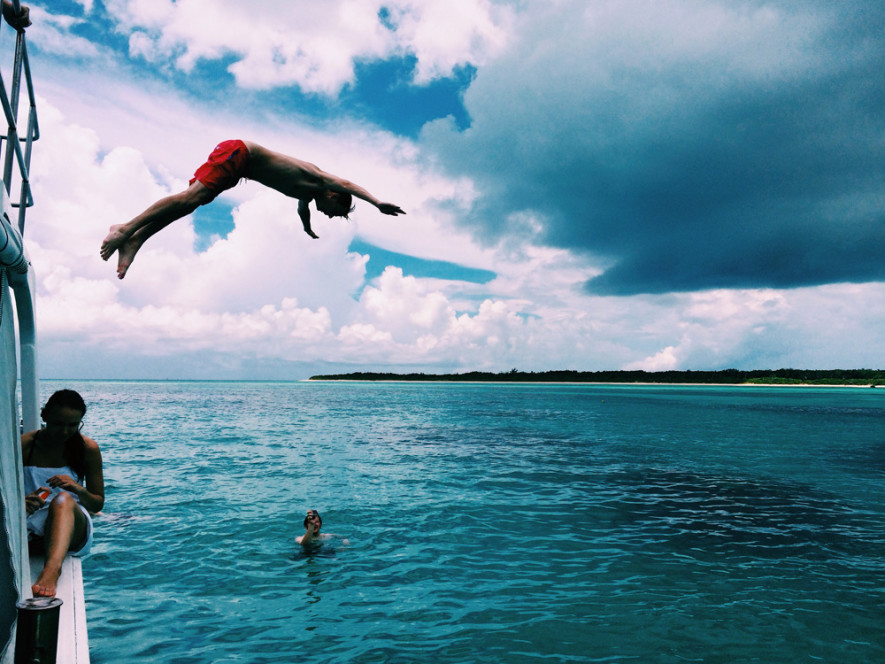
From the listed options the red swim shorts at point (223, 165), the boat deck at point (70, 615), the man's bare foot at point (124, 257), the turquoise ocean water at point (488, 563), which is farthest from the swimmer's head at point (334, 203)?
A: the turquoise ocean water at point (488, 563)

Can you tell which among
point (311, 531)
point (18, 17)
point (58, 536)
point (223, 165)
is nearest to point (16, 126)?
point (18, 17)

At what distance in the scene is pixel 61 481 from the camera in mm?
5859

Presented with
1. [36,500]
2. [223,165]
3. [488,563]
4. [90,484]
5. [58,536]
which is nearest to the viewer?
[223,165]

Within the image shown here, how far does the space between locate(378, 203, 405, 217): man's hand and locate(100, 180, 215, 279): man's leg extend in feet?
4.47

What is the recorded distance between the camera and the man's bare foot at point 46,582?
15.9 feet

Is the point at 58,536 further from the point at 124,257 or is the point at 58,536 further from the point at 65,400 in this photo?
the point at 124,257

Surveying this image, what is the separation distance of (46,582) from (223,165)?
164 inches

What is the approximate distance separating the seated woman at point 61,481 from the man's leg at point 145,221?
6.77ft

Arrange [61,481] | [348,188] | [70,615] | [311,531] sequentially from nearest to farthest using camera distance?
[348,188]
[70,615]
[61,481]
[311,531]

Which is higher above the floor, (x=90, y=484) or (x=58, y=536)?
(x=90, y=484)

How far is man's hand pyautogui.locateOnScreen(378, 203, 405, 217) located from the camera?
Answer: 446 centimetres

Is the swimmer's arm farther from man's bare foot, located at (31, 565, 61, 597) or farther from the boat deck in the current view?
man's bare foot, located at (31, 565, 61, 597)

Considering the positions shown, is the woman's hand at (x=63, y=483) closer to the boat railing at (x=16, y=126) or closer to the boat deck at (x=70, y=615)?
the boat deck at (x=70, y=615)

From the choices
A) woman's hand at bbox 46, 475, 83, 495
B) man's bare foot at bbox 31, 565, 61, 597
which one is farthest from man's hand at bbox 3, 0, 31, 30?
man's bare foot at bbox 31, 565, 61, 597
